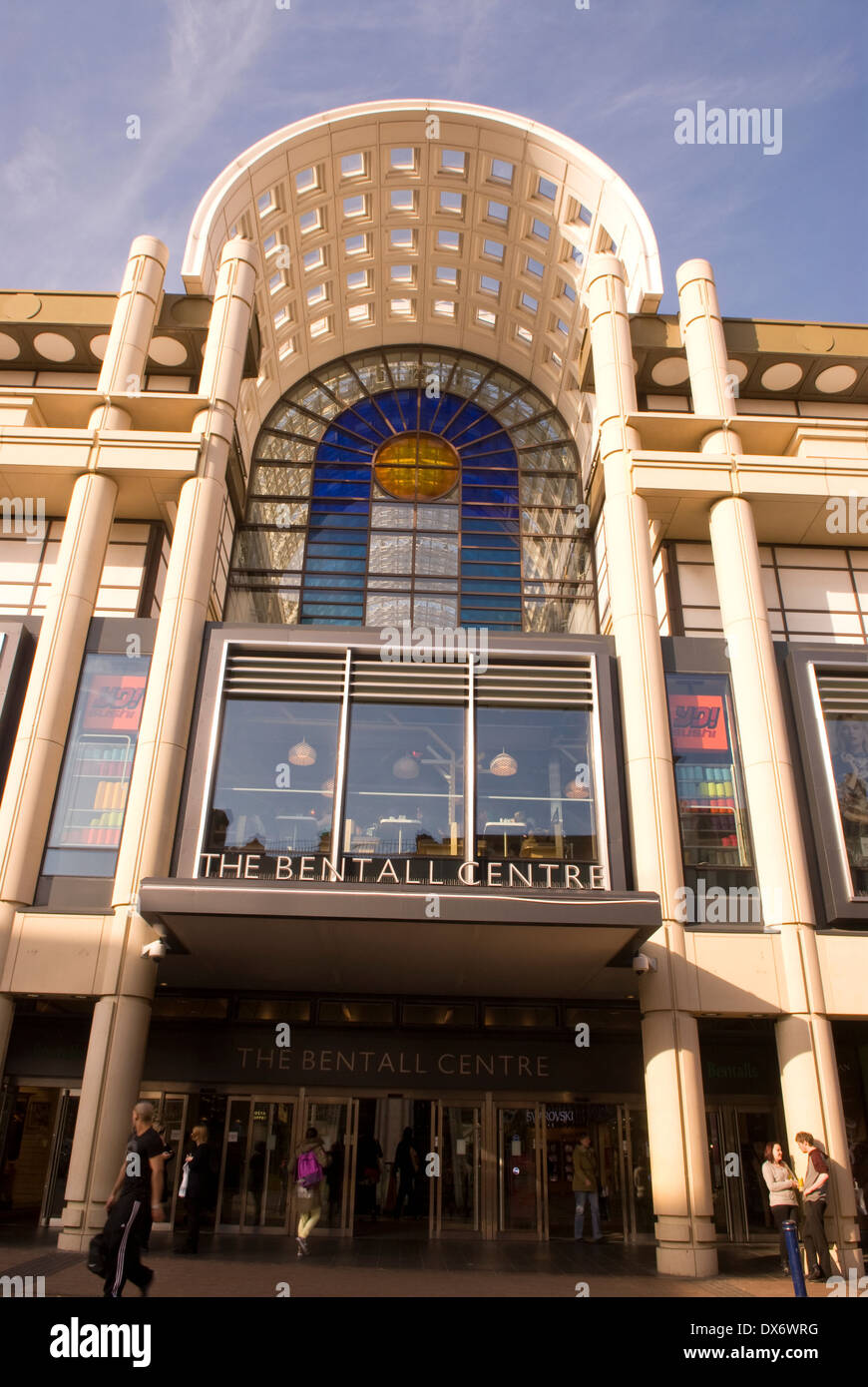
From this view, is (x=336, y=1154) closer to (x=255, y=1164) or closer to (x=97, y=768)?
(x=255, y=1164)

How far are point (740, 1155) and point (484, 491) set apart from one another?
18.8 m

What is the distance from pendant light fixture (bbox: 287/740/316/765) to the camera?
1714 cm

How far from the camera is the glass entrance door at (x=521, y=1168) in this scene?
17.3 metres

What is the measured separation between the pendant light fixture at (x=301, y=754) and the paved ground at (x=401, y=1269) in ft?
25.6

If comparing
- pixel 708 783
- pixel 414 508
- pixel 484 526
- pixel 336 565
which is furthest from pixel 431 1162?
pixel 414 508

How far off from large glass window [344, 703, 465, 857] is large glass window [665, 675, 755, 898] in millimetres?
4155

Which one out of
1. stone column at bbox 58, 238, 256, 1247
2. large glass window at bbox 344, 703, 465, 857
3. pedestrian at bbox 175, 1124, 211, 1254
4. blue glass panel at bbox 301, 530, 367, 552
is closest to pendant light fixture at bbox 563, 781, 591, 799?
large glass window at bbox 344, 703, 465, 857

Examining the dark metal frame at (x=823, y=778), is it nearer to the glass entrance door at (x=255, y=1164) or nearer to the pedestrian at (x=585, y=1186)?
the pedestrian at (x=585, y=1186)

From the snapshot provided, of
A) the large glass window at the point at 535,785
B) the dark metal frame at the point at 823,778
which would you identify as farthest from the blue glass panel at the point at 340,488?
the dark metal frame at the point at 823,778

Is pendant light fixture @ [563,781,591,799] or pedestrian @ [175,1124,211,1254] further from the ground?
pendant light fixture @ [563,781,591,799]

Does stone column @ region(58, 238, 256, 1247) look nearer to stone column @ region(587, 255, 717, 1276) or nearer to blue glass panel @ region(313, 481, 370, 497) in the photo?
blue glass panel @ region(313, 481, 370, 497)

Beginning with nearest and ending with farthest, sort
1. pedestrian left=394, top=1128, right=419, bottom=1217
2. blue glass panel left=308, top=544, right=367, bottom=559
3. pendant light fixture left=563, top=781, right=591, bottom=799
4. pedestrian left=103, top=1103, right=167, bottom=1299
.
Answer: pedestrian left=103, top=1103, right=167, bottom=1299 → pendant light fixture left=563, top=781, right=591, bottom=799 → pedestrian left=394, top=1128, right=419, bottom=1217 → blue glass panel left=308, top=544, right=367, bottom=559

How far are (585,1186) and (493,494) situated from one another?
1904cm
